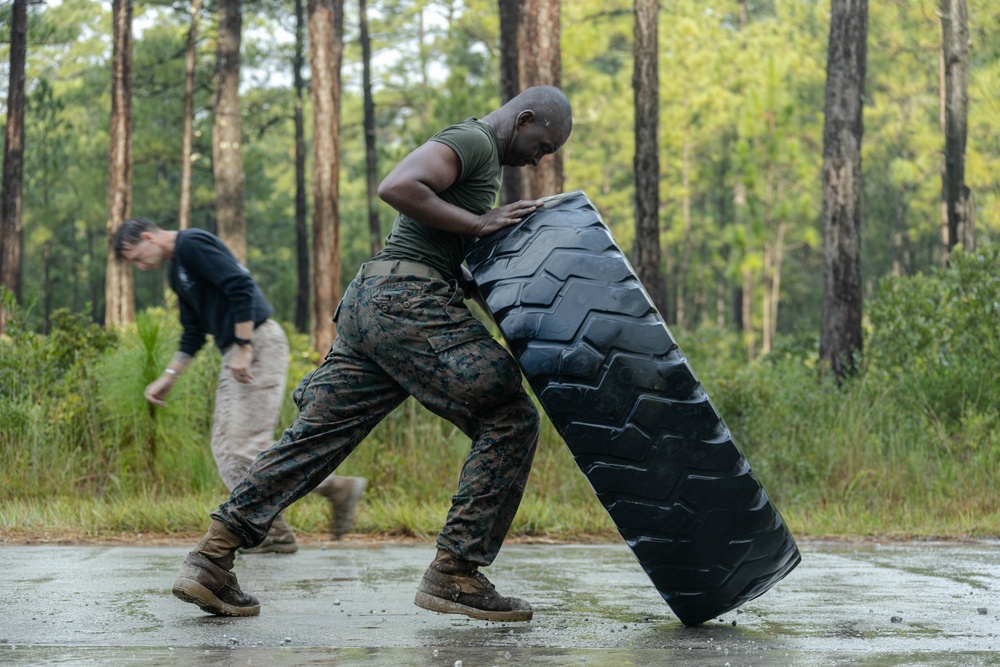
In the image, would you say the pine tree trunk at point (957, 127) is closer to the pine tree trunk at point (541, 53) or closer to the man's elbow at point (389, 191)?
the pine tree trunk at point (541, 53)

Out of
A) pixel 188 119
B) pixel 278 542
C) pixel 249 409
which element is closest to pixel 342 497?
pixel 278 542

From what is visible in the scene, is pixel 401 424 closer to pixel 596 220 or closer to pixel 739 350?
pixel 596 220

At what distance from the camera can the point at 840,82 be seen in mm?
15203

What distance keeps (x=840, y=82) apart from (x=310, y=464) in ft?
41.2

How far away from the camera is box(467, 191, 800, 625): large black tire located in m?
3.88

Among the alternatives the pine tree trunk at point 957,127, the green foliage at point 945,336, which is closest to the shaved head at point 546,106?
the green foliage at point 945,336

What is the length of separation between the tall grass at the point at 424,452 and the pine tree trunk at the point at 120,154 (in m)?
18.4

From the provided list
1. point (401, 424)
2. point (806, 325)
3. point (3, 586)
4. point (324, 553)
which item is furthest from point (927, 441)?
point (806, 325)

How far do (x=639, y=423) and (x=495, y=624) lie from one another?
3.08 ft

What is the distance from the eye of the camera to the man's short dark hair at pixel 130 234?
633 cm

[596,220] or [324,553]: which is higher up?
[596,220]

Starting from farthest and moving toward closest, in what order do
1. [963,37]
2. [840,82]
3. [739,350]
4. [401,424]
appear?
[739,350], [963,37], [840,82], [401,424]

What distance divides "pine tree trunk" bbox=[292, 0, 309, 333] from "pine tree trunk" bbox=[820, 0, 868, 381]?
2357cm

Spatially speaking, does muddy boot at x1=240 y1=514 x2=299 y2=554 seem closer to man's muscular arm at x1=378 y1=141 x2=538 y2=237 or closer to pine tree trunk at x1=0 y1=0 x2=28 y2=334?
man's muscular arm at x1=378 y1=141 x2=538 y2=237
